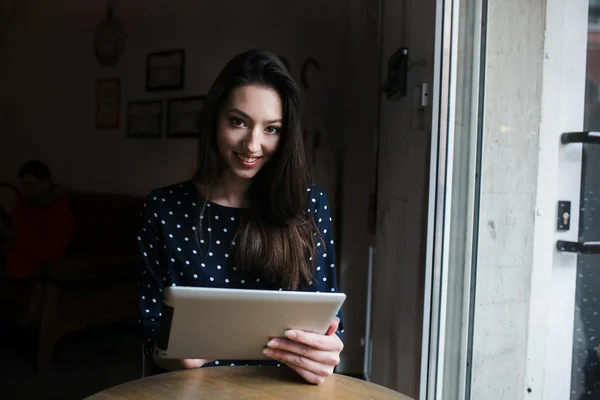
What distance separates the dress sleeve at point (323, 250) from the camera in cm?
135

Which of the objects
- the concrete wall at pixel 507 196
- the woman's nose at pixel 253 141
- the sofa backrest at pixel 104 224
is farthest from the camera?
the sofa backrest at pixel 104 224

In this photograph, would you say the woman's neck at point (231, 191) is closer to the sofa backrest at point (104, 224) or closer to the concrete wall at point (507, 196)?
the concrete wall at point (507, 196)

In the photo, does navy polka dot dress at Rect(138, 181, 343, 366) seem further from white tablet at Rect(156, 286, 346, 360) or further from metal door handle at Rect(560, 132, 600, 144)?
metal door handle at Rect(560, 132, 600, 144)

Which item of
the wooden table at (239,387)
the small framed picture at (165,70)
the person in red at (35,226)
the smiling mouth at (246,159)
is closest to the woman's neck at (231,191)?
the smiling mouth at (246,159)

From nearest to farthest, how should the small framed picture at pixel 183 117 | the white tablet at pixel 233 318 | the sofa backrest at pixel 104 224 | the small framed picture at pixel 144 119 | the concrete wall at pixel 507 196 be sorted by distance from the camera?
the white tablet at pixel 233 318 < the concrete wall at pixel 507 196 < the sofa backrest at pixel 104 224 < the small framed picture at pixel 144 119 < the small framed picture at pixel 183 117

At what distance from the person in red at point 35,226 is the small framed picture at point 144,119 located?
0.50 meters

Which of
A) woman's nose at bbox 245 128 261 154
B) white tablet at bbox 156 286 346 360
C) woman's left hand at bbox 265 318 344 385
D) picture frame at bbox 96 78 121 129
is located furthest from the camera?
picture frame at bbox 96 78 121 129

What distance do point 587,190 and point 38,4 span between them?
2490 mm

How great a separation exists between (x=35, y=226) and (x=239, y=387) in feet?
6.51

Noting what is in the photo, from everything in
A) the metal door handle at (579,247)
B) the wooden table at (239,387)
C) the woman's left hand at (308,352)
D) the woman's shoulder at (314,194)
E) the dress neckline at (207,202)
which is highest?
the woman's shoulder at (314,194)

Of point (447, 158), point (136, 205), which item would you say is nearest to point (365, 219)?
point (136, 205)

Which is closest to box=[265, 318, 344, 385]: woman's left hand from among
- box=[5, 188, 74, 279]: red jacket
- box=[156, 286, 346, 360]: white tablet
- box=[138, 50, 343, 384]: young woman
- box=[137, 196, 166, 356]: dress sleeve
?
box=[156, 286, 346, 360]: white tablet

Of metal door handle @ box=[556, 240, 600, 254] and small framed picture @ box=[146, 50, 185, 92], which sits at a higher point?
small framed picture @ box=[146, 50, 185, 92]

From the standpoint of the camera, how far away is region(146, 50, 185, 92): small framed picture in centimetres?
311
